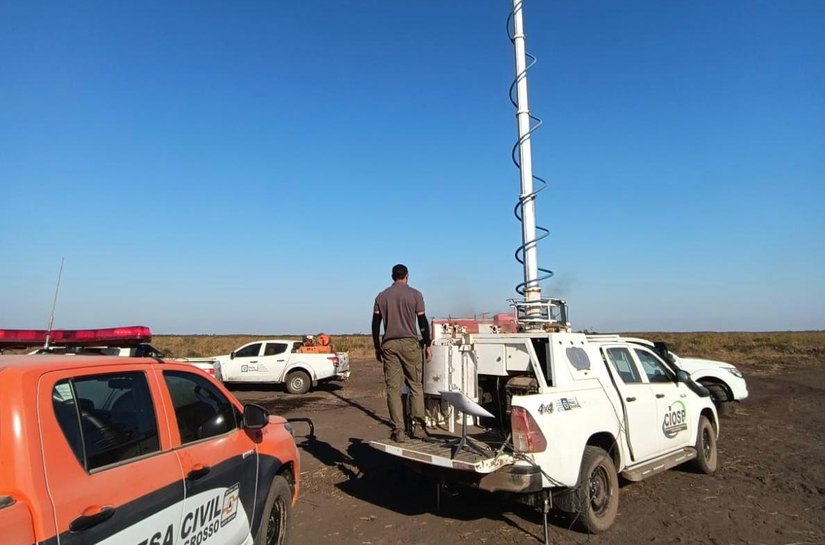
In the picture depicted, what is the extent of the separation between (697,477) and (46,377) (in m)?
7.57

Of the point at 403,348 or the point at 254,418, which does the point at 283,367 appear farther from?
the point at 254,418

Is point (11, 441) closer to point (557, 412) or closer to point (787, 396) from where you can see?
point (557, 412)

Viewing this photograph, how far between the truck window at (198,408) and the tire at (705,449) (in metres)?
6.13

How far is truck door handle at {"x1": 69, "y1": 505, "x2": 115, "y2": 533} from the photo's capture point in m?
2.25

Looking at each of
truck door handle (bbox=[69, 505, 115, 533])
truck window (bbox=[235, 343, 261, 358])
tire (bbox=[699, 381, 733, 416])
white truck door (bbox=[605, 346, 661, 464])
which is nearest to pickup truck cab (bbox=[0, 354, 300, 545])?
truck door handle (bbox=[69, 505, 115, 533])

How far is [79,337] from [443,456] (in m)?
3.16

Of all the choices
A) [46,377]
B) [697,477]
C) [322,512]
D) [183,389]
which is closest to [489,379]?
[322,512]

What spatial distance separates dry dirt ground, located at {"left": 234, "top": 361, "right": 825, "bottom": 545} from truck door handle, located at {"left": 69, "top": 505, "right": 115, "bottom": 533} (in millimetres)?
3194

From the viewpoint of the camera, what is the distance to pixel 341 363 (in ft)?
60.1

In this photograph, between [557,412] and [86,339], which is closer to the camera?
[86,339]

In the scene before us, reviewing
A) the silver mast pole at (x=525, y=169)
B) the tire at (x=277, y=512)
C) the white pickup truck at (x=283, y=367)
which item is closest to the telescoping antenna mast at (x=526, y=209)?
the silver mast pole at (x=525, y=169)

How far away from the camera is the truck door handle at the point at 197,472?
312 centimetres

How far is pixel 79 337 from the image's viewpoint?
423 centimetres

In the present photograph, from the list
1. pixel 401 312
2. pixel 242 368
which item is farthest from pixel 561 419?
pixel 242 368
